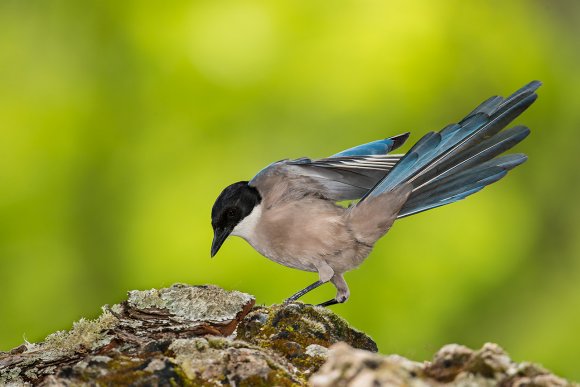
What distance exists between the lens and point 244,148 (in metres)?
6.21

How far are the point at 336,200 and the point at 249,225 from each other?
1.74 feet

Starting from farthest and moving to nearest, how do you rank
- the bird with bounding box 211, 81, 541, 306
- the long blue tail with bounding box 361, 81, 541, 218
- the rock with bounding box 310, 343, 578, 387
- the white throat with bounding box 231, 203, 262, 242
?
the white throat with bounding box 231, 203, 262, 242
the bird with bounding box 211, 81, 541, 306
the long blue tail with bounding box 361, 81, 541, 218
the rock with bounding box 310, 343, 578, 387

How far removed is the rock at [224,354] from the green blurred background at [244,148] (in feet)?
7.21

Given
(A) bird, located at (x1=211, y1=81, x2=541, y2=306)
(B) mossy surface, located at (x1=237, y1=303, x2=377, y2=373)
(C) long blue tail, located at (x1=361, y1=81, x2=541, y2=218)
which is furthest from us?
(A) bird, located at (x1=211, y1=81, x2=541, y2=306)

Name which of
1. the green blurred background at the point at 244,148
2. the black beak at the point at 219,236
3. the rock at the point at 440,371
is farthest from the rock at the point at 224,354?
the green blurred background at the point at 244,148

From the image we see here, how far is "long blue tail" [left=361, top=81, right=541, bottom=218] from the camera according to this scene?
3.75 meters

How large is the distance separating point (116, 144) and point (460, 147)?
3.52 meters

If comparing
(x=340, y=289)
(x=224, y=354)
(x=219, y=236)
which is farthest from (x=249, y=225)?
(x=224, y=354)

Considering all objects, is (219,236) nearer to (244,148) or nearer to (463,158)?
(463,158)

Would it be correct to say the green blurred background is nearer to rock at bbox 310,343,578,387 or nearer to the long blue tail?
the long blue tail

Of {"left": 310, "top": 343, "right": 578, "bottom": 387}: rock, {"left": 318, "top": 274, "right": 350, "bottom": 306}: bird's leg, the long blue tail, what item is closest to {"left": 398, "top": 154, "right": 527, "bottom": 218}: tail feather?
the long blue tail

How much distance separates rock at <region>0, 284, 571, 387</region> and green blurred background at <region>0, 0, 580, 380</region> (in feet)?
7.21

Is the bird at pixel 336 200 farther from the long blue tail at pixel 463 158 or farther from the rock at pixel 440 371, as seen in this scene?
the rock at pixel 440 371

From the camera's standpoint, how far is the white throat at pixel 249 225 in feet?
14.9
